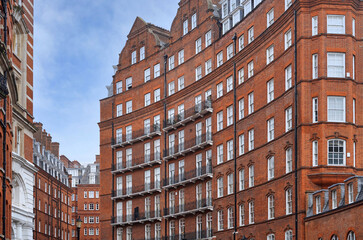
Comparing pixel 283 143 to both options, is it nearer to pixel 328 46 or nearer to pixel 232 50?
pixel 328 46

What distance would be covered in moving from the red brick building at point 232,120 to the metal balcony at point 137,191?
0.46 ft

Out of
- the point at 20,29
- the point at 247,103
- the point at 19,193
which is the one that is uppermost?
the point at 20,29

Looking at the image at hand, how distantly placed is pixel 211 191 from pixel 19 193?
66.6 ft

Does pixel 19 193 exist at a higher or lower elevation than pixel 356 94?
lower

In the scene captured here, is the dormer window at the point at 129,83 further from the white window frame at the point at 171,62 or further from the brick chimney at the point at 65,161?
the brick chimney at the point at 65,161

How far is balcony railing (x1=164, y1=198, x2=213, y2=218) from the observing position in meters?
61.8

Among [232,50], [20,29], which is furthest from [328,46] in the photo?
[20,29]

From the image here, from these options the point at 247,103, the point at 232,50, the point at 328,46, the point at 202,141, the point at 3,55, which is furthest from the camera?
the point at 202,141

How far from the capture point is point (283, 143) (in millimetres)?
47531

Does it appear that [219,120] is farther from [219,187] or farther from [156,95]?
[156,95]

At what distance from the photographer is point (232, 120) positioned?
58.2 metres

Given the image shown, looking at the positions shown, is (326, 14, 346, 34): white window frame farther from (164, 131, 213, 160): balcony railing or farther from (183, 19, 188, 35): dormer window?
(183, 19, 188, 35): dormer window

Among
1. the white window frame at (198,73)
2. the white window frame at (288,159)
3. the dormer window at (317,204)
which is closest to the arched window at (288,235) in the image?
the white window frame at (288,159)

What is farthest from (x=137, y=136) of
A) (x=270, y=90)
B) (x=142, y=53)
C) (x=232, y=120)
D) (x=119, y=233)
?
(x=270, y=90)
